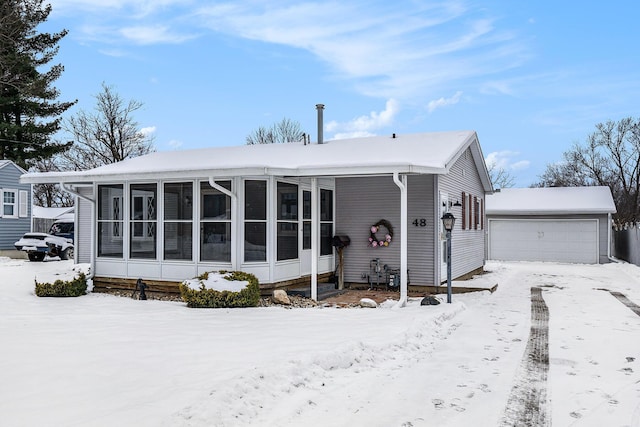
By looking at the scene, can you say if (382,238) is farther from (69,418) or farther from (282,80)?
(282,80)

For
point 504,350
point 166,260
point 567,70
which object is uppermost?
point 567,70

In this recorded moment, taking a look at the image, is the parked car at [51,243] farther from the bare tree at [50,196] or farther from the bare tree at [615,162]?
the bare tree at [615,162]

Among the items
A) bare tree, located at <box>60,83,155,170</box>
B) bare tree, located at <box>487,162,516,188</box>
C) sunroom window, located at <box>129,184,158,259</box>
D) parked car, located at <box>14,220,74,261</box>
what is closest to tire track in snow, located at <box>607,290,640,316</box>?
sunroom window, located at <box>129,184,158,259</box>

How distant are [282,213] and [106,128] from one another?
22.8m

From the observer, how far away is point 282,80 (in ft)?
68.7

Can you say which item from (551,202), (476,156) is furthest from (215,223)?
(551,202)

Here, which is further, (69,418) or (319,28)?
(319,28)

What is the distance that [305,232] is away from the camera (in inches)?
404

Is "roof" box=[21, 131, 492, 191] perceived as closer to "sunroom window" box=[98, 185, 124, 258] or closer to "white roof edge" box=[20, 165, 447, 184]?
"white roof edge" box=[20, 165, 447, 184]

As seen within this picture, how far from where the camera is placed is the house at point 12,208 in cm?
2031

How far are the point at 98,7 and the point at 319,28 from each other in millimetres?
5865

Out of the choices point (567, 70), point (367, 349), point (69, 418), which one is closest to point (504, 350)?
point (367, 349)

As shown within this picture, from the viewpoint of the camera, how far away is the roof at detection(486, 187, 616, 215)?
19.1m

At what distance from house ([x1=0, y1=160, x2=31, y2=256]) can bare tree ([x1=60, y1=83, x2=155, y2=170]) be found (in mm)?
7547
